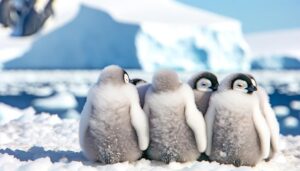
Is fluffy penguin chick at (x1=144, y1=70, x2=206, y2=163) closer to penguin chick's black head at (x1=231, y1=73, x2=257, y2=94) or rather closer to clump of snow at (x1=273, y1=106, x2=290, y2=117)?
penguin chick's black head at (x1=231, y1=73, x2=257, y2=94)

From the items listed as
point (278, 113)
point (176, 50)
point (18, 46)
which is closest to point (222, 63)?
point (176, 50)

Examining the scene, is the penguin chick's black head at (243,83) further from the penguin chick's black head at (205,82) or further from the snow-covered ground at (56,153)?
the snow-covered ground at (56,153)

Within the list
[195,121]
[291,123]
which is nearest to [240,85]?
[195,121]

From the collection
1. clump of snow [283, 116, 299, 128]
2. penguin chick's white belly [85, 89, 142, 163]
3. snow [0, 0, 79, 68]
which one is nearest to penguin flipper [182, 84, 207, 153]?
penguin chick's white belly [85, 89, 142, 163]

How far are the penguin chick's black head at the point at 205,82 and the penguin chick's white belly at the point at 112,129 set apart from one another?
57 cm

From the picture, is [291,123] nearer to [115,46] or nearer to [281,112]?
[281,112]

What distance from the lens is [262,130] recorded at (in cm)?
368

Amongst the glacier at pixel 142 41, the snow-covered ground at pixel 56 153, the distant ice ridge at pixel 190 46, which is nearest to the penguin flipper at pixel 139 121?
the snow-covered ground at pixel 56 153

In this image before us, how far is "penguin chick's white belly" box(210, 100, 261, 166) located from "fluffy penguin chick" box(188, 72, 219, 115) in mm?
210

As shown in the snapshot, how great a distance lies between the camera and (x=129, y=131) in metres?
3.69

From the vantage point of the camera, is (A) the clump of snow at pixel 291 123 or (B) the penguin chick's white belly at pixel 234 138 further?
(A) the clump of snow at pixel 291 123

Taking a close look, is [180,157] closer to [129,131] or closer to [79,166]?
[129,131]

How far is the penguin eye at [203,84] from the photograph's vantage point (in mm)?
3934

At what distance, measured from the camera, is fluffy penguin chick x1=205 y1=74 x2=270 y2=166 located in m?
3.67
